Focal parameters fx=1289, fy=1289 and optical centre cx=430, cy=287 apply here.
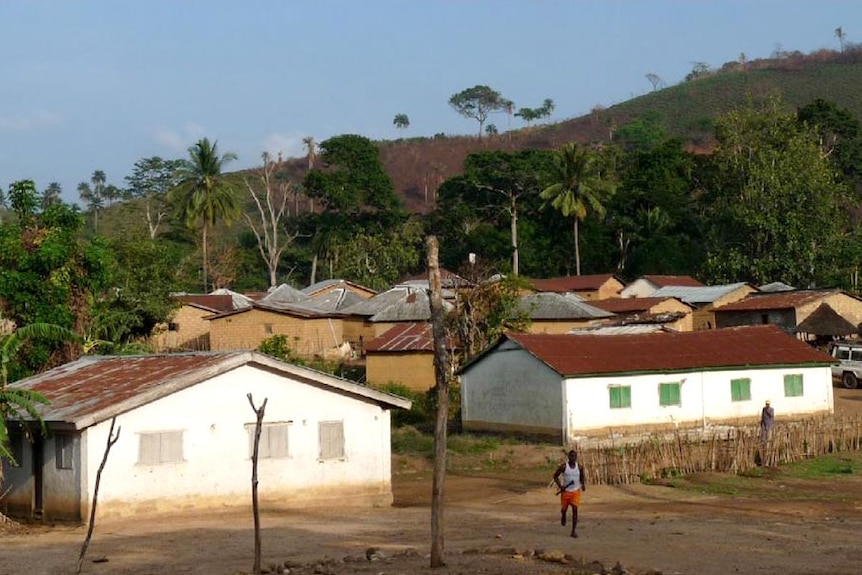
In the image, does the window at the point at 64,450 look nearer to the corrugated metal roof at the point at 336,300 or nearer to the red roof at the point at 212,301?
the corrugated metal roof at the point at 336,300

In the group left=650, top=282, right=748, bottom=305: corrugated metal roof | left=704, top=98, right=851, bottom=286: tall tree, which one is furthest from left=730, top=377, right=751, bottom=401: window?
left=704, top=98, right=851, bottom=286: tall tree

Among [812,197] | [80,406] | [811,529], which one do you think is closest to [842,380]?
[812,197]

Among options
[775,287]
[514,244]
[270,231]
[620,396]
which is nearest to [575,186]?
[514,244]

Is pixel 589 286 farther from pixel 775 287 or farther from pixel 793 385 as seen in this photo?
pixel 793 385

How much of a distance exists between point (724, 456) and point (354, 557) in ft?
53.6

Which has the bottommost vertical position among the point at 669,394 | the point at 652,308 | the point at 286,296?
Answer: the point at 669,394

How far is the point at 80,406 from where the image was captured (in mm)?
24609

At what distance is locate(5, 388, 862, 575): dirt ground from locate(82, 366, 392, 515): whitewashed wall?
515 mm

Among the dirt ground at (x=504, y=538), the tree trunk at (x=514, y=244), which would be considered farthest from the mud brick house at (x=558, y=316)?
the tree trunk at (x=514, y=244)

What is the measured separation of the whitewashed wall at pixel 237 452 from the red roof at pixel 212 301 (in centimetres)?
4113

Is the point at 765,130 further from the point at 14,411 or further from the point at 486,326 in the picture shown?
the point at 14,411

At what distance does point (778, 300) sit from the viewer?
6134 cm

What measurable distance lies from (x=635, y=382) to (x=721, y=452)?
21.0 ft

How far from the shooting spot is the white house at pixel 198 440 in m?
24.4
